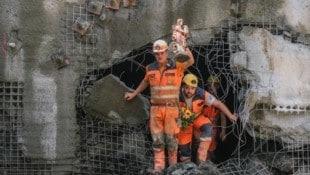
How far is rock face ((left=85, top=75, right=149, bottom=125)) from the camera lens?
6941 millimetres

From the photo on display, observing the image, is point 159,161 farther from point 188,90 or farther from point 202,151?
point 188,90

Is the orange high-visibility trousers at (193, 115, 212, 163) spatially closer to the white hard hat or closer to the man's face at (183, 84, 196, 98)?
the man's face at (183, 84, 196, 98)

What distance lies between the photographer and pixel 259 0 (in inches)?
277

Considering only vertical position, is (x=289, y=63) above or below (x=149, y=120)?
above

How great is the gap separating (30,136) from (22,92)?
46 centimetres

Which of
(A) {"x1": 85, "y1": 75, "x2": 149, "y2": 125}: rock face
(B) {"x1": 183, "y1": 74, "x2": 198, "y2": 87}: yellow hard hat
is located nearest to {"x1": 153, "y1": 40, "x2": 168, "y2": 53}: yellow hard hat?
(B) {"x1": 183, "y1": 74, "x2": 198, "y2": 87}: yellow hard hat

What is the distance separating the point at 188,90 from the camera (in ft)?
22.0

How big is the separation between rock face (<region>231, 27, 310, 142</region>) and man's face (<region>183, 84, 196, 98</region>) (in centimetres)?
55

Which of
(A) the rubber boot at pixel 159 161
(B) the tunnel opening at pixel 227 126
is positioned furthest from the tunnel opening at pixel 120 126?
(A) the rubber boot at pixel 159 161

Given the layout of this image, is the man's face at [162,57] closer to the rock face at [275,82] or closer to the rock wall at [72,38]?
the rock wall at [72,38]

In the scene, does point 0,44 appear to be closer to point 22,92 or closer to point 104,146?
point 22,92

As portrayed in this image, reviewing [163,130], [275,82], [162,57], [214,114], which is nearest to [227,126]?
[214,114]

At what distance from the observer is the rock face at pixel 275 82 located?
6918mm

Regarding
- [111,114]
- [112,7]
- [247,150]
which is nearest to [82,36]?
[112,7]
